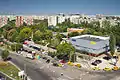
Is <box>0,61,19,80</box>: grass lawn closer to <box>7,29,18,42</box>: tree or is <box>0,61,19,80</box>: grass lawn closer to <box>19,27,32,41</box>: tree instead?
<box>19,27,32,41</box>: tree

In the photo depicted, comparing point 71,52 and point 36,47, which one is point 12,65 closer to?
point 71,52

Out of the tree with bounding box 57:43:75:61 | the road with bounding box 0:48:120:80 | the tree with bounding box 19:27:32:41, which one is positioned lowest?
the road with bounding box 0:48:120:80

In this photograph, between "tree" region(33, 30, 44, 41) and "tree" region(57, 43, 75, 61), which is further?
"tree" region(33, 30, 44, 41)

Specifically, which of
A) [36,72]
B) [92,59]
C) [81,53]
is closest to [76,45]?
[81,53]

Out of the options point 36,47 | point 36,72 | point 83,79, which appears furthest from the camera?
point 36,47

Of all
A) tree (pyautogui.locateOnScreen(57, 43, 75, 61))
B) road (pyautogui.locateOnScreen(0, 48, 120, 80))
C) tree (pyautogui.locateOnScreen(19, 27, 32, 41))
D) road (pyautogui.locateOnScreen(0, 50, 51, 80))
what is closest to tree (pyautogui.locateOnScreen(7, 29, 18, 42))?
tree (pyautogui.locateOnScreen(19, 27, 32, 41))

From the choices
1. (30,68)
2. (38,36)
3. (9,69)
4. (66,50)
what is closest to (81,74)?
(66,50)

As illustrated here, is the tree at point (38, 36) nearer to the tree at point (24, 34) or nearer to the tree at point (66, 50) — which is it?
the tree at point (24, 34)
